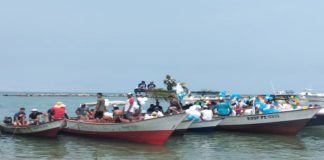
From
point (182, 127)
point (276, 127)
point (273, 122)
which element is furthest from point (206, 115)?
point (276, 127)

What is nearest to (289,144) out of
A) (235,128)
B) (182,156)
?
(235,128)

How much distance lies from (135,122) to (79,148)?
2.75 meters

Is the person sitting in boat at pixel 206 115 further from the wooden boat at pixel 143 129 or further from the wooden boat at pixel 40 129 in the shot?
the wooden boat at pixel 40 129

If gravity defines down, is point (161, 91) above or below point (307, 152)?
above

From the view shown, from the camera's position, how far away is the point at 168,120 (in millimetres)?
21328

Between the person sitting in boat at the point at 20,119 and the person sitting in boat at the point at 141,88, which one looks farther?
the person sitting in boat at the point at 141,88

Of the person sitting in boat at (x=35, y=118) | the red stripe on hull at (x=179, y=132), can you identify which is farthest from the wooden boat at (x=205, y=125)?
the person sitting in boat at (x=35, y=118)

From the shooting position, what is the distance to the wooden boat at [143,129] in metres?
21.4

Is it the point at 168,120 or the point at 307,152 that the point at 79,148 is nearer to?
the point at 168,120

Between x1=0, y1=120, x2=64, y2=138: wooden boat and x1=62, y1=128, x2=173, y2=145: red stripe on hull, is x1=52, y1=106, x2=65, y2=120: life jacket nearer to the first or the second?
x1=0, y1=120, x2=64, y2=138: wooden boat

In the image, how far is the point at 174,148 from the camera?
867 inches

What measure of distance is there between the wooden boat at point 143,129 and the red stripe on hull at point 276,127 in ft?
25.9

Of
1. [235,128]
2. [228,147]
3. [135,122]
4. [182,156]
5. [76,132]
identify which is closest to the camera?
[182,156]

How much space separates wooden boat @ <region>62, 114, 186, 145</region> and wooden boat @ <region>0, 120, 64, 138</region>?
62.9 inches
